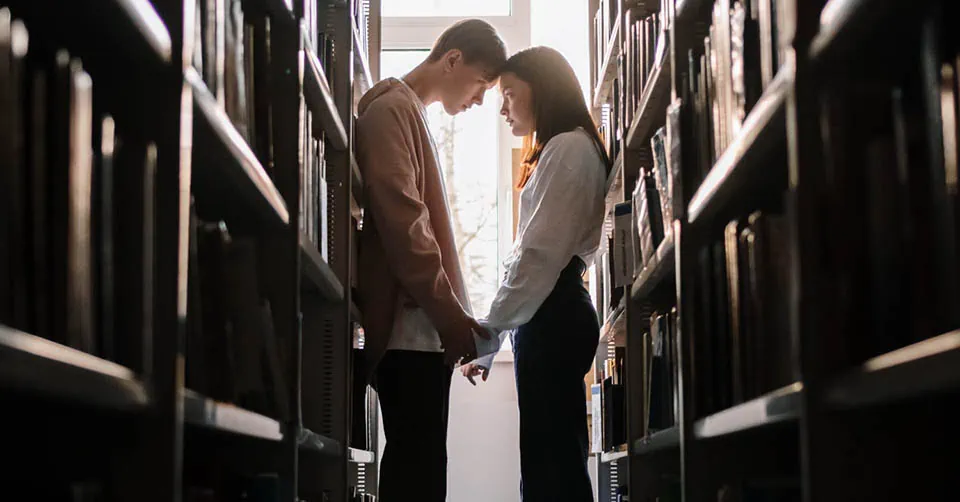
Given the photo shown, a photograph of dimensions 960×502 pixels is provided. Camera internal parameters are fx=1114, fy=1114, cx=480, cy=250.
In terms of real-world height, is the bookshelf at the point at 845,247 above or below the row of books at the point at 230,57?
below

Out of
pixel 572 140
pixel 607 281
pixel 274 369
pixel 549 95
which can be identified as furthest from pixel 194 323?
pixel 607 281

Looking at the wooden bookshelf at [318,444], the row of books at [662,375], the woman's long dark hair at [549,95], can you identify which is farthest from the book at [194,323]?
the woman's long dark hair at [549,95]

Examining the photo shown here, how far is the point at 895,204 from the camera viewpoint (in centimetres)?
95

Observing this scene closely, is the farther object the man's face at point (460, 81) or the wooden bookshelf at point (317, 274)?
the man's face at point (460, 81)

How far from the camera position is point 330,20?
2656 mm

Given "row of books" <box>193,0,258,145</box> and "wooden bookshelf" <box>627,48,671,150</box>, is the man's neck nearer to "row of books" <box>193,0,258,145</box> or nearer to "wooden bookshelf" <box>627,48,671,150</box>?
"wooden bookshelf" <box>627,48,671,150</box>

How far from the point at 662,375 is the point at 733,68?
0.97 m

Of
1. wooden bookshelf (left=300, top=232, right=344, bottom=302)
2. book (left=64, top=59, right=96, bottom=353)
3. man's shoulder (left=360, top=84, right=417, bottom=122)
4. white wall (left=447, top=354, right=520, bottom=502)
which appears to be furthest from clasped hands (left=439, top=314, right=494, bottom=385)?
white wall (left=447, top=354, right=520, bottom=502)

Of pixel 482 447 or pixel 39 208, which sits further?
pixel 482 447

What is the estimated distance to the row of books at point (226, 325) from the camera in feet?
4.10

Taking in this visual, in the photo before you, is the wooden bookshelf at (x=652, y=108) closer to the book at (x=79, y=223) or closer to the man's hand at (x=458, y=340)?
the man's hand at (x=458, y=340)

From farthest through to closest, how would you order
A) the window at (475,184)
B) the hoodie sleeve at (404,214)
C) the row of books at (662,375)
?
the window at (475,184)
the hoodie sleeve at (404,214)
the row of books at (662,375)

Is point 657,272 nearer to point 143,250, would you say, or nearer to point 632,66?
point 632,66

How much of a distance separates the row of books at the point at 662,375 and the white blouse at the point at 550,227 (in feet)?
0.88
